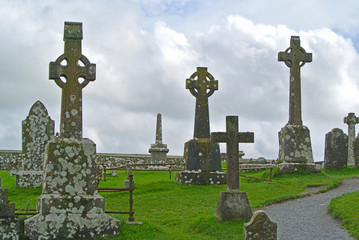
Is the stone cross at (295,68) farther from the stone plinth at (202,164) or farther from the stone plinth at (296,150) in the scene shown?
the stone plinth at (202,164)

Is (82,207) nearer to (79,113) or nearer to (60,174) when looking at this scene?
(60,174)

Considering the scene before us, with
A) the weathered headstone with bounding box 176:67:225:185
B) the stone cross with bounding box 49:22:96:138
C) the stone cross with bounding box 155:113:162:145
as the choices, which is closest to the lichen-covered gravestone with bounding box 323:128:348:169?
the weathered headstone with bounding box 176:67:225:185

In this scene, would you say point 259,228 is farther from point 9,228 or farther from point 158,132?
point 158,132

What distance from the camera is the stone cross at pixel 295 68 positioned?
2647 cm

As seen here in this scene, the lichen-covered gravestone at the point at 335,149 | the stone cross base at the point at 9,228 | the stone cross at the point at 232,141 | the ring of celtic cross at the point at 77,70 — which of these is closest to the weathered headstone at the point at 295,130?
the lichen-covered gravestone at the point at 335,149

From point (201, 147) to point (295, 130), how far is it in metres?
6.12

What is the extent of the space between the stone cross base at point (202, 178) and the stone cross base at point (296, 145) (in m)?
5.05

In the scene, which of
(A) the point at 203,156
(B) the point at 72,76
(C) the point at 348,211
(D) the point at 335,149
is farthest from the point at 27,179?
(D) the point at 335,149

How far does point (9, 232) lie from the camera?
10.7 m

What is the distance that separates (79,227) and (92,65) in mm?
4067

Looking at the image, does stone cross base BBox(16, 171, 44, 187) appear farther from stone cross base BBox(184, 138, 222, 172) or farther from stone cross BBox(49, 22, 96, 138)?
stone cross BBox(49, 22, 96, 138)

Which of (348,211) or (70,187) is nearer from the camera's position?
(70,187)

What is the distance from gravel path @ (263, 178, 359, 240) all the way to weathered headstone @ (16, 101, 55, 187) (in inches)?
433

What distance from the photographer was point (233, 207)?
13.7 meters
